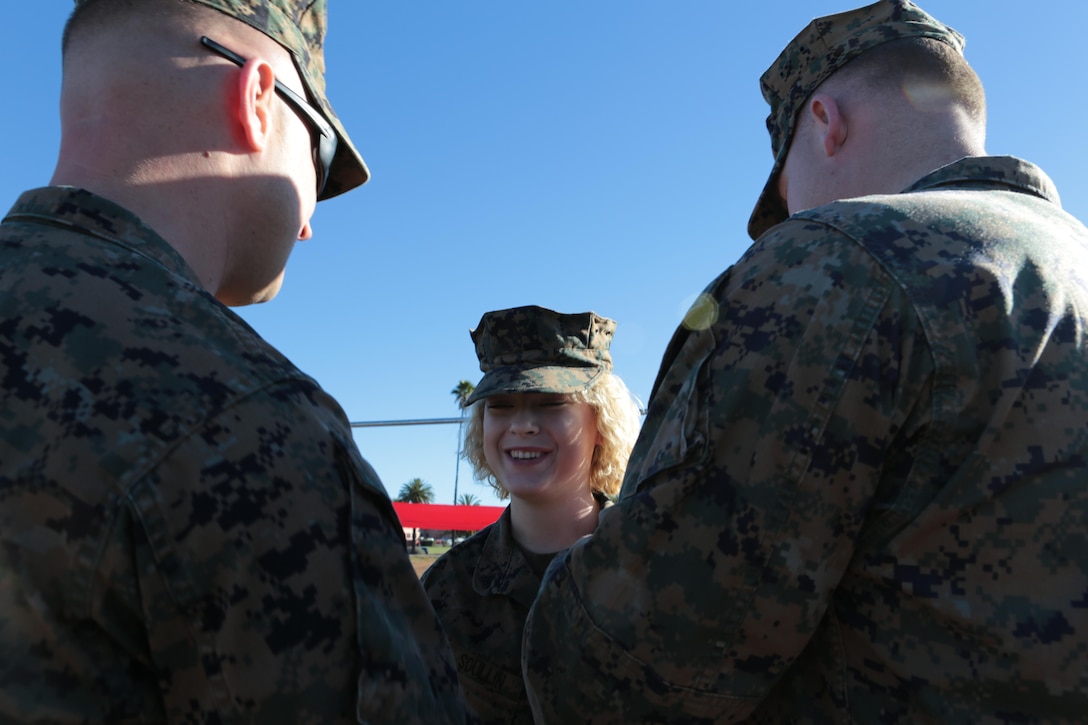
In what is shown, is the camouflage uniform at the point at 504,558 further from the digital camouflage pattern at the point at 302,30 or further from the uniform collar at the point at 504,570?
the digital camouflage pattern at the point at 302,30

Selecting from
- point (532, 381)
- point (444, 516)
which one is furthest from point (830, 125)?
point (444, 516)

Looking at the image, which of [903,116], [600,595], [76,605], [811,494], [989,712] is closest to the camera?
[76,605]

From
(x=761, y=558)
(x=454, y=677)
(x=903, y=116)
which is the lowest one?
(x=454, y=677)

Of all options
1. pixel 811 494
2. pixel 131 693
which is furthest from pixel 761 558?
pixel 131 693

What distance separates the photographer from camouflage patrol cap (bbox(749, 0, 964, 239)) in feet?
7.70

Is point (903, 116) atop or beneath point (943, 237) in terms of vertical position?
atop

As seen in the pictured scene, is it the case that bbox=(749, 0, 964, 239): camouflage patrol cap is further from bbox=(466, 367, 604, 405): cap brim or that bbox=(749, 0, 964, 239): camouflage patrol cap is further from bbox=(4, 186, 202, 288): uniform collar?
bbox=(4, 186, 202, 288): uniform collar

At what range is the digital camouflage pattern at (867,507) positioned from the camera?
1.49 metres

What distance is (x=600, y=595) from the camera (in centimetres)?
168

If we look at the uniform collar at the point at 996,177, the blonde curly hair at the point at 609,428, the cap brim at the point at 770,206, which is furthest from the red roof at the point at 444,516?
the uniform collar at the point at 996,177

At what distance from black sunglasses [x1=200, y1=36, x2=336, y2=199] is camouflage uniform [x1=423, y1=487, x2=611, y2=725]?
2.01 meters

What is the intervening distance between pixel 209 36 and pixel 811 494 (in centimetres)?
148

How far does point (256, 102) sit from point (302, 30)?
1.11 feet

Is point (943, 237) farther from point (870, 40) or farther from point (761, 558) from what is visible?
point (870, 40)
